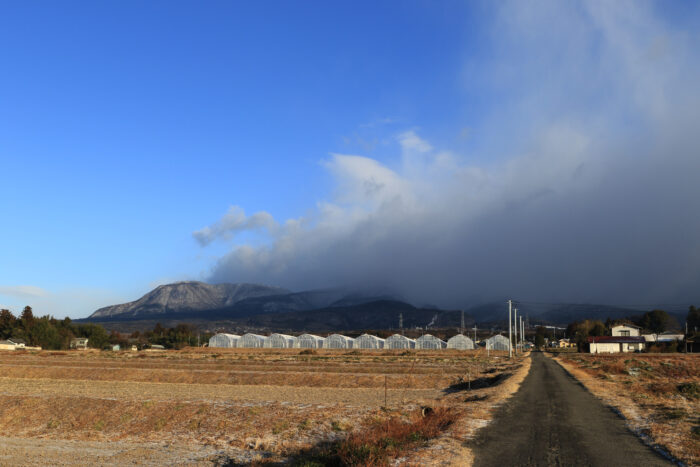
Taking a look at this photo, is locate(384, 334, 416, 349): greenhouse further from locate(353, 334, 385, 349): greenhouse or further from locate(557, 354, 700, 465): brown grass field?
locate(557, 354, 700, 465): brown grass field

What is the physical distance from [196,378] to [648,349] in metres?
128

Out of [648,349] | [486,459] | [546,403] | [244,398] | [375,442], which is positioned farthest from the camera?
[648,349]

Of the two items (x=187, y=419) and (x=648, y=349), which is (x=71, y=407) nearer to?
(x=187, y=419)

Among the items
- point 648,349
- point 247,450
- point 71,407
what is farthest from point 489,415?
point 648,349

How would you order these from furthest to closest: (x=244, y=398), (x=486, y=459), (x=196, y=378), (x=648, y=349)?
(x=648, y=349), (x=196, y=378), (x=244, y=398), (x=486, y=459)

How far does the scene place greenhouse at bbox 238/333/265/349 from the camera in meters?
190

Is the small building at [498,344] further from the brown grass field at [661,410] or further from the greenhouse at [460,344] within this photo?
the brown grass field at [661,410]

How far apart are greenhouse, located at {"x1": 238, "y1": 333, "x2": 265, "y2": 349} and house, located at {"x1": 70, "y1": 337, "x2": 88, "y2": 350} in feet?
169

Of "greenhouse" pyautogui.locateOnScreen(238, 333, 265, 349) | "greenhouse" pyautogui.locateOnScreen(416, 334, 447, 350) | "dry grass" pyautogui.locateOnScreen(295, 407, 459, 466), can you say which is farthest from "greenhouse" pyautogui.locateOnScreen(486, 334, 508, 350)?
"dry grass" pyautogui.locateOnScreen(295, 407, 459, 466)

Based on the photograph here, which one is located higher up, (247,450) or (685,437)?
(685,437)

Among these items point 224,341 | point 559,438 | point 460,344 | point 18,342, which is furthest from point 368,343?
point 559,438

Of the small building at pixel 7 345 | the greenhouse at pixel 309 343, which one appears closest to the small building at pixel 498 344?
the greenhouse at pixel 309 343

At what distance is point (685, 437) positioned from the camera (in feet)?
67.4

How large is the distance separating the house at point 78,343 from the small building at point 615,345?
158 m
